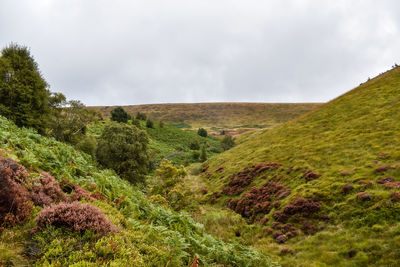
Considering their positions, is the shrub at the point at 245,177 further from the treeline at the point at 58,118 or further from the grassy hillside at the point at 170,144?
the grassy hillside at the point at 170,144

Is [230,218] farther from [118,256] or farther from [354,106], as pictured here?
[354,106]

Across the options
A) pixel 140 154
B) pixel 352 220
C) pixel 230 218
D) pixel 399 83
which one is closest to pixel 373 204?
pixel 352 220

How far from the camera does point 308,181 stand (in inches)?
795

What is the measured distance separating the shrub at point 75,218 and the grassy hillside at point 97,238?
92 millimetres

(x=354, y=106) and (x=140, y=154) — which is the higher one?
(x=354, y=106)

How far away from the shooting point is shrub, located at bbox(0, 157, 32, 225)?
434 centimetres

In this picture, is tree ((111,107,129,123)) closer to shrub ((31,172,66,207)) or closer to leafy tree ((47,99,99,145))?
leafy tree ((47,99,99,145))

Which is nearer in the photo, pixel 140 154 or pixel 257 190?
pixel 257 190

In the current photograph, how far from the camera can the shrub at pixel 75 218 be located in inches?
175

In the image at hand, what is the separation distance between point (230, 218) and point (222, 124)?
15431 cm

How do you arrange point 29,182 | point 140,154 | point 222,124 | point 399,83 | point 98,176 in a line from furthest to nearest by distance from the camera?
point 222,124 → point 399,83 → point 140,154 → point 98,176 → point 29,182

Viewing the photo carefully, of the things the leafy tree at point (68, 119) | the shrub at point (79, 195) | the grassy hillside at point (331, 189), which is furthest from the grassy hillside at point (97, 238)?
the leafy tree at point (68, 119)

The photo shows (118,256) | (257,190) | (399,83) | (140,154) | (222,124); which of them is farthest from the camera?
(222,124)

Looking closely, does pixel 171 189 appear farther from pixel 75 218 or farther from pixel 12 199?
pixel 12 199
